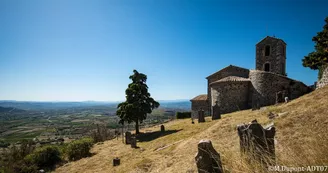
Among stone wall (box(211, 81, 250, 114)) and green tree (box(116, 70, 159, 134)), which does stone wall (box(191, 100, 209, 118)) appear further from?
green tree (box(116, 70, 159, 134))

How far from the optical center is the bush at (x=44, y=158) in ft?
69.3

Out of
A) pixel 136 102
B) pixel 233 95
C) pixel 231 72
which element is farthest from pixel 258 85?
pixel 136 102

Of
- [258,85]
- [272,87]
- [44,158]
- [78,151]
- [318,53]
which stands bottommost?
[44,158]

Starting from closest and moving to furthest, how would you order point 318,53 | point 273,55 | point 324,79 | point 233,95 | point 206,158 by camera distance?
1. point 206,158
2. point 324,79
3. point 318,53
4. point 233,95
5. point 273,55

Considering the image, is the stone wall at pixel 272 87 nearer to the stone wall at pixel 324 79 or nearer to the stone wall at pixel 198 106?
the stone wall at pixel 324 79

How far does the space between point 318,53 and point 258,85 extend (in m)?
7.07

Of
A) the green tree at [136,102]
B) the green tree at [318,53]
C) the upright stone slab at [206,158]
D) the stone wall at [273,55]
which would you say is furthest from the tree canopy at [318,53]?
the upright stone slab at [206,158]

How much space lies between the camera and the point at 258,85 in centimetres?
2328

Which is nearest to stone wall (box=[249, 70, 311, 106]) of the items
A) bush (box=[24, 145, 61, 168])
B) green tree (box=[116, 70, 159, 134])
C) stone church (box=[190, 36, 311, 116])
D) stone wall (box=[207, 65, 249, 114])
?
stone church (box=[190, 36, 311, 116])

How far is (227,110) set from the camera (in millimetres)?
24875

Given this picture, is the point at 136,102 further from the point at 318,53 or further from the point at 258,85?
the point at 318,53

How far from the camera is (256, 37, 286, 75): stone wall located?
91.6 feet

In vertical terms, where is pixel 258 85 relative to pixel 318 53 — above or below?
below

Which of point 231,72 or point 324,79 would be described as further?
point 231,72
